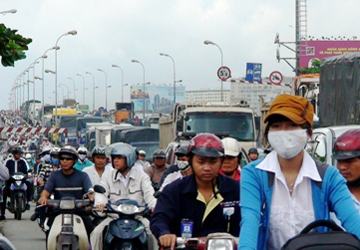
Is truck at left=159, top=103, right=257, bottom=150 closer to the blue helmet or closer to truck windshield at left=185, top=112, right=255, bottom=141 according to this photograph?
truck windshield at left=185, top=112, right=255, bottom=141

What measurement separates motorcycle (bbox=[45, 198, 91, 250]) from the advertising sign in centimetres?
5339

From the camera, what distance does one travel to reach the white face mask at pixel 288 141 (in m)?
5.05

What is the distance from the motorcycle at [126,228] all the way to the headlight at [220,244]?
12.8 feet

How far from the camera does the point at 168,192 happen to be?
22.8 ft

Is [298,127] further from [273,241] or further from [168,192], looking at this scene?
[168,192]

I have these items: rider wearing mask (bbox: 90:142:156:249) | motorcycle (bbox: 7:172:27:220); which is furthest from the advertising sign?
rider wearing mask (bbox: 90:142:156:249)

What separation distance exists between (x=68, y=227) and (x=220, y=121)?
60.3 ft

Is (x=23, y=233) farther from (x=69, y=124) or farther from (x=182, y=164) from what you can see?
(x=69, y=124)

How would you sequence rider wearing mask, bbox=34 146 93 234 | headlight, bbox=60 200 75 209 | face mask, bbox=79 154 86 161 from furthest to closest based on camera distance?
face mask, bbox=79 154 86 161
rider wearing mask, bbox=34 146 93 234
headlight, bbox=60 200 75 209

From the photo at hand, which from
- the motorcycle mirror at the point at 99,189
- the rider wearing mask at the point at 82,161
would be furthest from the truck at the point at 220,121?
the motorcycle mirror at the point at 99,189

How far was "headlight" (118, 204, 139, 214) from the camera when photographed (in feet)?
32.3

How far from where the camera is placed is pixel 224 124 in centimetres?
2939

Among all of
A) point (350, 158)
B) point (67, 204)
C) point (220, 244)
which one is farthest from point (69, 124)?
point (220, 244)

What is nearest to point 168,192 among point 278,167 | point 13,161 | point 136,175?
point 278,167
